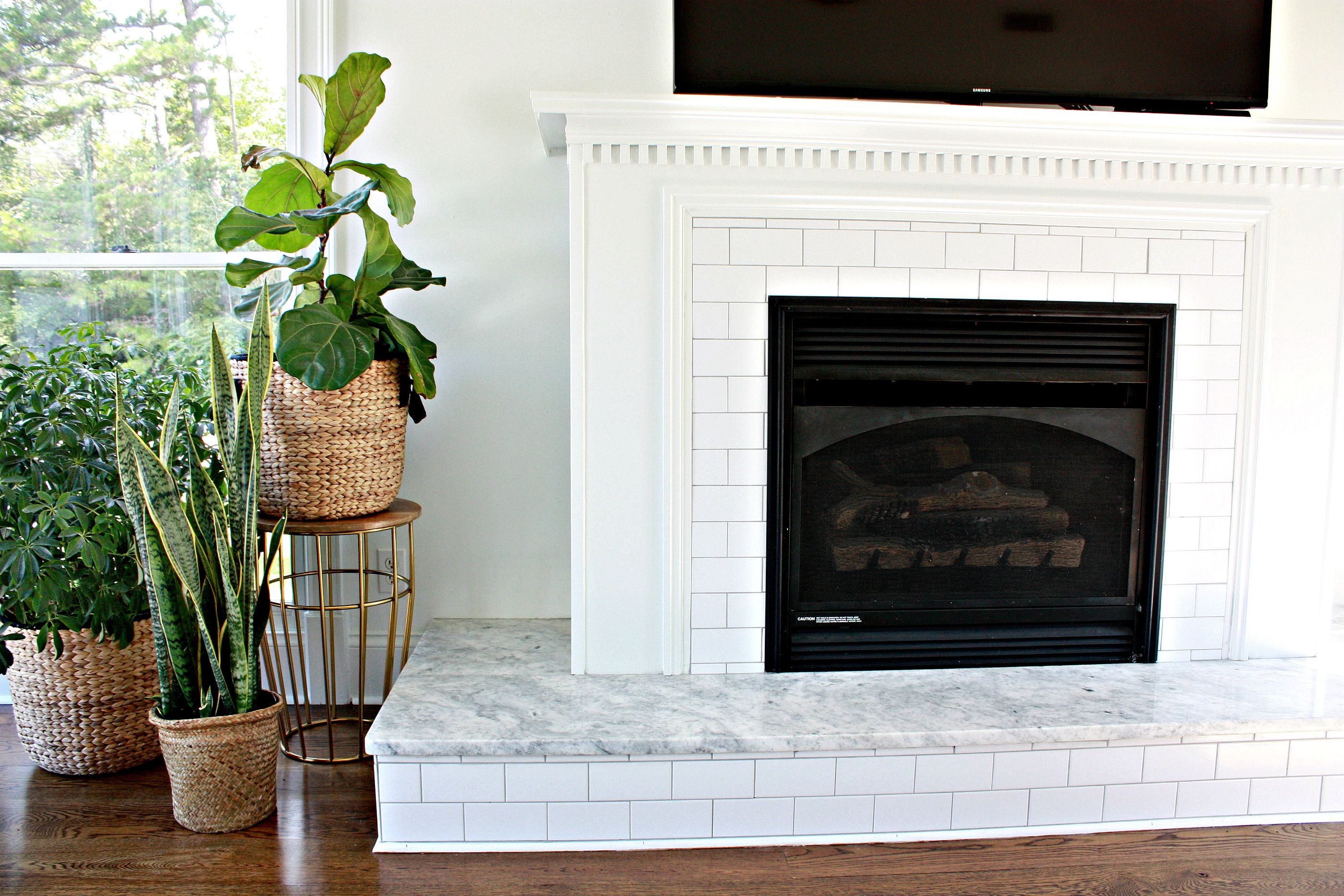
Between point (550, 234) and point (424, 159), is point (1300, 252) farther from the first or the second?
point (424, 159)

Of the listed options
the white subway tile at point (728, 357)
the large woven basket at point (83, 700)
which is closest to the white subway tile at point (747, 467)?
the white subway tile at point (728, 357)

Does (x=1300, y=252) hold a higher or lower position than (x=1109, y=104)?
lower

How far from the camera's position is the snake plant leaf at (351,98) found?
176cm

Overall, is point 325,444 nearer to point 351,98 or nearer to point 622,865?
point 351,98

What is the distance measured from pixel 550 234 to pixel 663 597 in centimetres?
100

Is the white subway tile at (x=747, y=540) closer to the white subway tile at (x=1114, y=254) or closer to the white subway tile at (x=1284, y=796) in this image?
the white subway tile at (x=1114, y=254)

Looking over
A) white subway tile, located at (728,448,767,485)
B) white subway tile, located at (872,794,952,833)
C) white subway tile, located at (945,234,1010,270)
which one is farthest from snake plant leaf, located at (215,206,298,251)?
white subway tile, located at (872,794,952,833)

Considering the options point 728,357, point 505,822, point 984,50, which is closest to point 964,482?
point 728,357

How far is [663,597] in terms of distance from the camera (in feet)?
6.26

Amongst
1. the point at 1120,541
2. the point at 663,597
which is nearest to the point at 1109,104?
the point at 1120,541

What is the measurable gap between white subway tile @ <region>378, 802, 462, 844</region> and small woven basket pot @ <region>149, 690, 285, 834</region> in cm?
29

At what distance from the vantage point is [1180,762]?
5.57 ft

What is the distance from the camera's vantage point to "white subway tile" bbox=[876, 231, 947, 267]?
1890 mm

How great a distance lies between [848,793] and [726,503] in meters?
0.65
